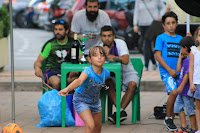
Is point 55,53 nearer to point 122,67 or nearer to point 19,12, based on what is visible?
point 122,67

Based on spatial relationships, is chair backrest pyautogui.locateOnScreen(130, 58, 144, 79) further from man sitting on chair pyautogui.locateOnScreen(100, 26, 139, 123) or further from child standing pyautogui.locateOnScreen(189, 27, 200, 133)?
child standing pyautogui.locateOnScreen(189, 27, 200, 133)

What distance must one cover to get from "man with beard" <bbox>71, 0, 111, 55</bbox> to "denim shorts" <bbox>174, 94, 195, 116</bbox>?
1.98 metres

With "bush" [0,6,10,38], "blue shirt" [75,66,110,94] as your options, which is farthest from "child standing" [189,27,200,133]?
"bush" [0,6,10,38]

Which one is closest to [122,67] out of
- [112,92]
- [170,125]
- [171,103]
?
[112,92]

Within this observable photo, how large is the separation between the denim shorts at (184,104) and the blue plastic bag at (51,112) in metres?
1.42

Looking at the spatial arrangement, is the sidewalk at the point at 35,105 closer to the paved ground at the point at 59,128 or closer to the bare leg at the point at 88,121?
the paved ground at the point at 59,128

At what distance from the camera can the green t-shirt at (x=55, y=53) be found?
7477mm

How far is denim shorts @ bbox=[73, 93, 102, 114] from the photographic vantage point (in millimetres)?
5512

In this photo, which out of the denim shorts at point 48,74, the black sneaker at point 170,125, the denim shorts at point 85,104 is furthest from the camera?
the denim shorts at point 48,74

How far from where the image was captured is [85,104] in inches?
218

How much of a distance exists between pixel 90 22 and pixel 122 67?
1084mm

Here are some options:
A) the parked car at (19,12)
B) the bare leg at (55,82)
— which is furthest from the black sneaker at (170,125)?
the parked car at (19,12)

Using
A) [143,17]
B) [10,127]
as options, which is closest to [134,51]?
[143,17]

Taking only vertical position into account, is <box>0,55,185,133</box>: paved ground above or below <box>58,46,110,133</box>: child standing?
below
